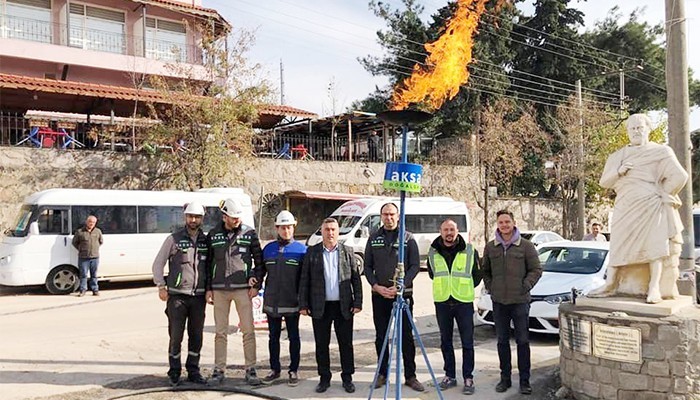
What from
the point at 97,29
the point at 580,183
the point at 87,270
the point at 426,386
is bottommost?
the point at 426,386

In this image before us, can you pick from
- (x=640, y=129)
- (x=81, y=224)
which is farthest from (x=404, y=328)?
(x=81, y=224)

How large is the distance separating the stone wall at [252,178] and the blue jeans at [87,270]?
5.69 meters

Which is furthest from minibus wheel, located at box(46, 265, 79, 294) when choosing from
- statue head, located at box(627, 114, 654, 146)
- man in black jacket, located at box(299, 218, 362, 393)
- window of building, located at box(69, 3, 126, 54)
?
Result: window of building, located at box(69, 3, 126, 54)

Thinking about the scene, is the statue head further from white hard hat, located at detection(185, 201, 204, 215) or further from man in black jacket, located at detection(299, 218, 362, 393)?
white hard hat, located at detection(185, 201, 204, 215)

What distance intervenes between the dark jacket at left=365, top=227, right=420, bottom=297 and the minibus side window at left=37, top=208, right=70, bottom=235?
10.5 meters

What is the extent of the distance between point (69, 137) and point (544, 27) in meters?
27.6

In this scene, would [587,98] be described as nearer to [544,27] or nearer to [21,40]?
[544,27]

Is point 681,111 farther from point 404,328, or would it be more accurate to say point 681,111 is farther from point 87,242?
point 87,242

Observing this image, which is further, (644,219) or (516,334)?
(516,334)

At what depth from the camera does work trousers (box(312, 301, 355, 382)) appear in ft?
19.4

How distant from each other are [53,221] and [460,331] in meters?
11.4

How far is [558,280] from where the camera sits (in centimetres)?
880

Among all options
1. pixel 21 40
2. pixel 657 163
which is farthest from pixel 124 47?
pixel 657 163

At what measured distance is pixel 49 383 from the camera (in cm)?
629
